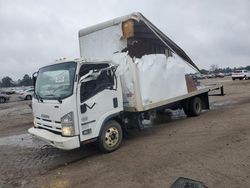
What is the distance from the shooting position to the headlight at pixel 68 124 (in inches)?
242

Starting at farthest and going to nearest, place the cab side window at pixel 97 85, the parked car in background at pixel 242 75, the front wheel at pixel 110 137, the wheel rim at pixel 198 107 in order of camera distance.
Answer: the parked car in background at pixel 242 75
the wheel rim at pixel 198 107
the front wheel at pixel 110 137
the cab side window at pixel 97 85

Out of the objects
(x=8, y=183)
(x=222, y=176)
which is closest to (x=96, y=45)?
(x=8, y=183)

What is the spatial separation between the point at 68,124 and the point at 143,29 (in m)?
3.76

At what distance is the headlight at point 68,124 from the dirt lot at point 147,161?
80 cm

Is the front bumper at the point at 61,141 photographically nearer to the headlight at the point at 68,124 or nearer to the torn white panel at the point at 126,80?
the headlight at the point at 68,124

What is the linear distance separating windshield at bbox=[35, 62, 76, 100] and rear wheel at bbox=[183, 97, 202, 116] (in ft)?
19.1

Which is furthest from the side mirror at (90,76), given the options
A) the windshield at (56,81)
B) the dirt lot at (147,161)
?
the dirt lot at (147,161)

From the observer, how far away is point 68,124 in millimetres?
6152

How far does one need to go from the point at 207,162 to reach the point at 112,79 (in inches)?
122

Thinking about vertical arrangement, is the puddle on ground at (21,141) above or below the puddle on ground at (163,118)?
below

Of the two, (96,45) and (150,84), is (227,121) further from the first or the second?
(96,45)

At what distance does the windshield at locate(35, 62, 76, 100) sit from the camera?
20.8ft

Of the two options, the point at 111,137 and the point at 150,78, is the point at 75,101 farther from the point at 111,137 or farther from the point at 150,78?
the point at 150,78

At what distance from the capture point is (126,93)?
7723 millimetres
